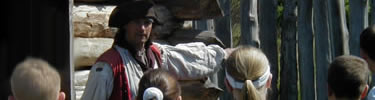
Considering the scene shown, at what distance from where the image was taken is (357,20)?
24.6 feet

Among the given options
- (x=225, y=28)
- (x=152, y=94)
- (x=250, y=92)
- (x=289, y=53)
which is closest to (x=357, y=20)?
(x=289, y=53)

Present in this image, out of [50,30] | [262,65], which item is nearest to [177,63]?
[50,30]

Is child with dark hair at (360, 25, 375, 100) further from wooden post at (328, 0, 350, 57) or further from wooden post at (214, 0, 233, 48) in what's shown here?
wooden post at (214, 0, 233, 48)

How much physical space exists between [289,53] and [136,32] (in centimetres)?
363

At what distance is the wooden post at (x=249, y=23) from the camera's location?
8094 millimetres

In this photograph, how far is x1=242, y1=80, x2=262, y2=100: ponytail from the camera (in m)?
3.92

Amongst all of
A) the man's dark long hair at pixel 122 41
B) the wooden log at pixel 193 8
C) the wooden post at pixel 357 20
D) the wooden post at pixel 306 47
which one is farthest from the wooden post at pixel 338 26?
the man's dark long hair at pixel 122 41

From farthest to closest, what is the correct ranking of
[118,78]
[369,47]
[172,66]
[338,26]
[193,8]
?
[338,26] → [193,8] → [172,66] → [118,78] → [369,47]

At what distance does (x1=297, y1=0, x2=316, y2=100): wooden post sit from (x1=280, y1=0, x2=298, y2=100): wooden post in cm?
20

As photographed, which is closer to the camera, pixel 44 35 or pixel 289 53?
pixel 44 35

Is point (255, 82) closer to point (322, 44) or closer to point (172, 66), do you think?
point (172, 66)

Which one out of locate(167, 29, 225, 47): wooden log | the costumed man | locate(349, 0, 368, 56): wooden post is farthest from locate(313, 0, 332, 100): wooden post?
the costumed man

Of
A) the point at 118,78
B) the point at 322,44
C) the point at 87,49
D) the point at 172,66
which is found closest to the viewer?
the point at 118,78

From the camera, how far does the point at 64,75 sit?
15.9 feet
